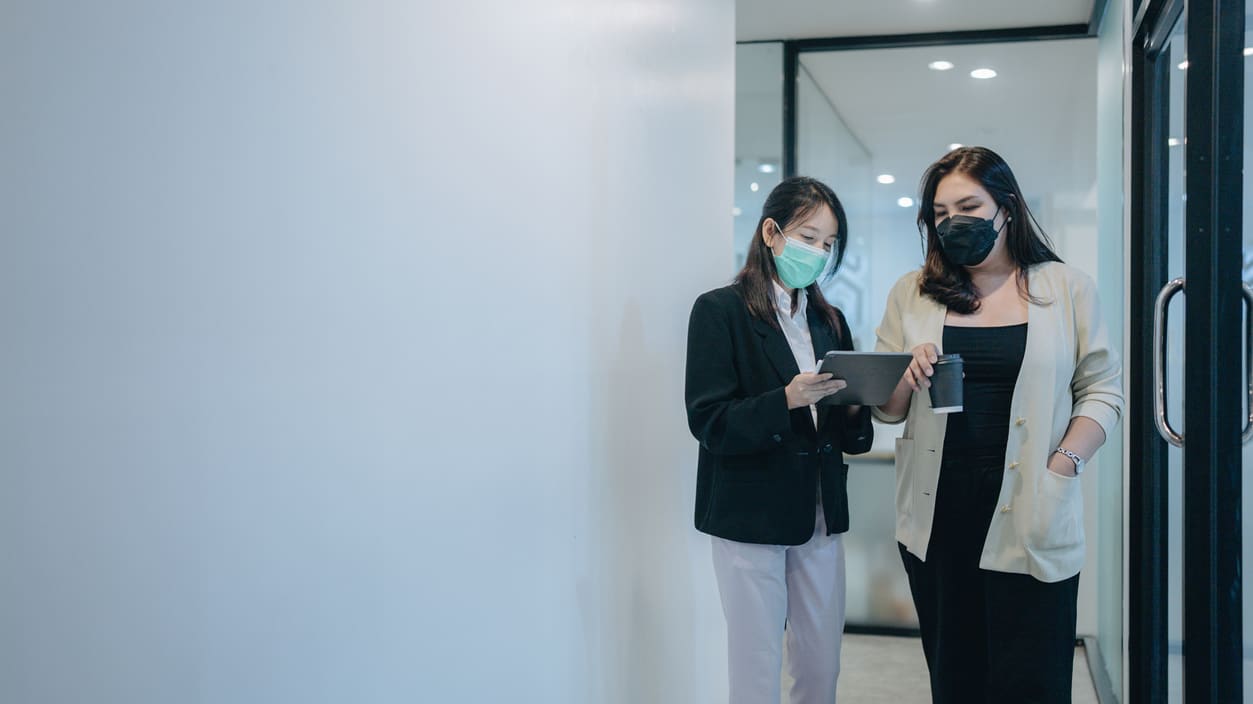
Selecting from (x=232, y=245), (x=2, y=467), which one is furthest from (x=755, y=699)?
(x=2, y=467)

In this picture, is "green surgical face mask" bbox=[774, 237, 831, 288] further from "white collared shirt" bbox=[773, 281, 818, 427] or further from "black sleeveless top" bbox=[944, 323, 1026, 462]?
"black sleeveless top" bbox=[944, 323, 1026, 462]

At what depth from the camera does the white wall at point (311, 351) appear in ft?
2.63

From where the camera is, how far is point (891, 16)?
12.9ft

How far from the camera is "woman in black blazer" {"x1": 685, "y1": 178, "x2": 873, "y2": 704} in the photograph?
1955mm

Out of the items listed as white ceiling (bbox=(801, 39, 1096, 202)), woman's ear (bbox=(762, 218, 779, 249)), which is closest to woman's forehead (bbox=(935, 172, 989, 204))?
woman's ear (bbox=(762, 218, 779, 249))

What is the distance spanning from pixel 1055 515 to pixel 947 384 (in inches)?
11.6

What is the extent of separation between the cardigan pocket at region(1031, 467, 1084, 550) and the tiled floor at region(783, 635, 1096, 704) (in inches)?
67.0

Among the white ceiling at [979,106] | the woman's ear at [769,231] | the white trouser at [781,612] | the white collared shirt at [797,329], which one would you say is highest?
the white ceiling at [979,106]

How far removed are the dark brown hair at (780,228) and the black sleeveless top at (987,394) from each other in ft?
1.11

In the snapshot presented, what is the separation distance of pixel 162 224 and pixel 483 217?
70 centimetres

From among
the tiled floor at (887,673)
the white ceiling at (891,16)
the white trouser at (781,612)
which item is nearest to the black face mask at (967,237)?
the white trouser at (781,612)

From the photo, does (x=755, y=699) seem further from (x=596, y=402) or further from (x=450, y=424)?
(x=450, y=424)

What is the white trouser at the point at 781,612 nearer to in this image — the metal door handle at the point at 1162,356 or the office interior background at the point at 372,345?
the office interior background at the point at 372,345

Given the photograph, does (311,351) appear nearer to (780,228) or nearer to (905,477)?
(780,228)
